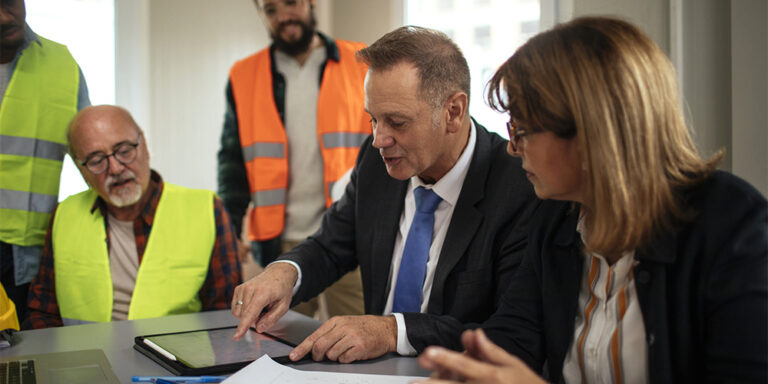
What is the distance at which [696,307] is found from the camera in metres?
0.98

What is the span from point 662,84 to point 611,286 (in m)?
0.35

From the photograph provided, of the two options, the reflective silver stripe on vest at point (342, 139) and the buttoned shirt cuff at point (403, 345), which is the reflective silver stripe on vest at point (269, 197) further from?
the buttoned shirt cuff at point (403, 345)

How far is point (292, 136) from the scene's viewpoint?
3.20 meters

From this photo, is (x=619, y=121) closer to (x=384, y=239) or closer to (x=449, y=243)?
(x=449, y=243)

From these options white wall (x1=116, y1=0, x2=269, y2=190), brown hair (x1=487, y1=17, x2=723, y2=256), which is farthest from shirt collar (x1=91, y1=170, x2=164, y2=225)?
brown hair (x1=487, y1=17, x2=723, y2=256)

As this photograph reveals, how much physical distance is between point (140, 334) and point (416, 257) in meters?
0.70

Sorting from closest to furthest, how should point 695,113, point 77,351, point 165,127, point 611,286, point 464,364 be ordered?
point 464,364, point 611,286, point 77,351, point 695,113, point 165,127

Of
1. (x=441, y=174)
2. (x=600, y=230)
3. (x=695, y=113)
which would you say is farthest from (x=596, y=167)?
(x=695, y=113)

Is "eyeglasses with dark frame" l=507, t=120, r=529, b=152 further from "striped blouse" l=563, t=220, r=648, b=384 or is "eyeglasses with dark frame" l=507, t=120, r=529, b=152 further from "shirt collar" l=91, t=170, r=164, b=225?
"shirt collar" l=91, t=170, r=164, b=225

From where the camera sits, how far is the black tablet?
1.23 metres

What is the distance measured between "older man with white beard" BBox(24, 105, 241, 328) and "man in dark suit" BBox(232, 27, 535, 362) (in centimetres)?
57

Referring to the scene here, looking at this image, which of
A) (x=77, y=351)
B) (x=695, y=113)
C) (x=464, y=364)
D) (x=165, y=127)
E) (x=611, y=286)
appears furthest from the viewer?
(x=165, y=127)

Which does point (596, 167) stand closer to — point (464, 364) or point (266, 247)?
point (464, 364)

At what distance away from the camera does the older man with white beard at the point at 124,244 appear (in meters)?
2.17
